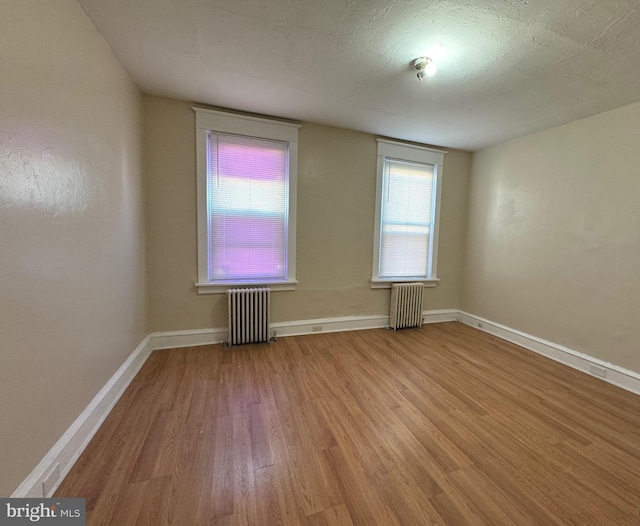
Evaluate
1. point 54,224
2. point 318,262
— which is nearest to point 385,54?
point 318,262

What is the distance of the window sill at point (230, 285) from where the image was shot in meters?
2.99

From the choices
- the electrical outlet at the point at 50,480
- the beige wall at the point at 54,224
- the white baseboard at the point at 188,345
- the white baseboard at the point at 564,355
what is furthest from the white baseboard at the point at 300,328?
the electrical outlet at the point at 50,480

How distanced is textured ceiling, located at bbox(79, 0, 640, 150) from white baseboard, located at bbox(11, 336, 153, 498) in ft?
8.25

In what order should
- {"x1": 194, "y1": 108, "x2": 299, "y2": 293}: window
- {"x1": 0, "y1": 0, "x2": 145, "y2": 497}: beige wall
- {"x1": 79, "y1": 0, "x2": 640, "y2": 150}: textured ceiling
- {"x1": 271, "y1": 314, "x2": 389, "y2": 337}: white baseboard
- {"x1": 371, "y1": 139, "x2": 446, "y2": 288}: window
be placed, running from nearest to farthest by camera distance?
{"x1": 0, "y1": 0, "x2": 145, "y2": 497}: beige wall → {"x1": 79, "y1": 0, "x2": 640, "y2": 150}: textured ceiling → {"x1": 194, "y1": 108, "x2": 299, "y2": 293}: window → {"x1": 271, "y1": 314, "x2": 389, "y2": 337}: white baseboard → {"x1": 371, "y1": 139, "x2": 446, "y2": 288}: window

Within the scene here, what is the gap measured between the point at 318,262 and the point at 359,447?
219cm

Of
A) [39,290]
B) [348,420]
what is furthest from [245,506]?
[39,290]

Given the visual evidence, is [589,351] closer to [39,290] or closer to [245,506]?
[245,506]

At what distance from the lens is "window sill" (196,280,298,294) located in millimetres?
2986

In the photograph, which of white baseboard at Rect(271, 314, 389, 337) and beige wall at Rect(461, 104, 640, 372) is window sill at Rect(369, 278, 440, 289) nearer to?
white baseboard at Rect(271, 314, 389, 337)

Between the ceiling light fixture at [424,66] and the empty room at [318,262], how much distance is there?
2cm

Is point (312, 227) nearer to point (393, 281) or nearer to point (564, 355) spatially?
point (393, 281)

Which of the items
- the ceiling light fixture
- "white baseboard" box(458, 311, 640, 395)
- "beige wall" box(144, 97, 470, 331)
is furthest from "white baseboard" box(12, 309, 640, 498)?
the ceiling light fixture

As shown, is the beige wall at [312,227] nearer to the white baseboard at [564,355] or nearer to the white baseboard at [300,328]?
the white baseboard at [300,328]

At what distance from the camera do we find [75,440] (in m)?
1.44
